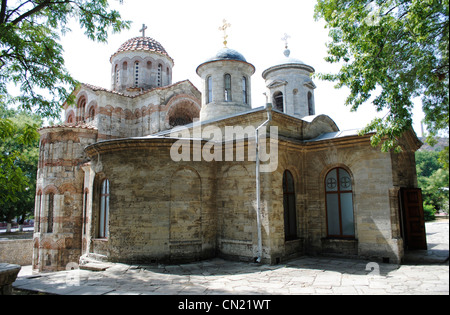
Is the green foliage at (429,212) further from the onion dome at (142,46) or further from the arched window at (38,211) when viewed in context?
the arched window at (38,211)

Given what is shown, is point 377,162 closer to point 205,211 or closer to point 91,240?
point 205,211

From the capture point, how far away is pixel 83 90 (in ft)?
58.4

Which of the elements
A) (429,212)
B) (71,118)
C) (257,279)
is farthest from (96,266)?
(429,212)

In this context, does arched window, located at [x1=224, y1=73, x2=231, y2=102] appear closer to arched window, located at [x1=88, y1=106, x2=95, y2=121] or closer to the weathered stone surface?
arched window, located at [x1=88, y1=106, x2=95, y2=121]

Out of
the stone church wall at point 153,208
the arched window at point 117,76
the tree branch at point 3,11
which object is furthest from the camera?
the arched window at point 117,76

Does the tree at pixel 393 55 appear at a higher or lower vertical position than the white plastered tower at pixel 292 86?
lower

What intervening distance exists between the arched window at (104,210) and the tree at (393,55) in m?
7.79

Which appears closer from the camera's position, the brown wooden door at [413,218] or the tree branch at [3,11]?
the tree branch at [3,11]

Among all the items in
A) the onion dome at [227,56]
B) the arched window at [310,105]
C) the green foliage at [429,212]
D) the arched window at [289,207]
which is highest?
the onion dome at [227,56]

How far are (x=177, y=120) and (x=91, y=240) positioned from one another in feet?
30.8

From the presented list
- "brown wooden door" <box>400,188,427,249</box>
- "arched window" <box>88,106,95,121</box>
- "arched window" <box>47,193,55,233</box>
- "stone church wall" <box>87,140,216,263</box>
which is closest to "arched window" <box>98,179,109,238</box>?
"stone church wall" <box>87,140,216,263</box>

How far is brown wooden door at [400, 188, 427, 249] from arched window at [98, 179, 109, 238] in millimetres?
10078

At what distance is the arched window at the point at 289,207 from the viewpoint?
10.3 metres

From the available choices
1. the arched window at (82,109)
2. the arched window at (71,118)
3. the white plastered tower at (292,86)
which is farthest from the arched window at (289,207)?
the arched window at (71,118)
